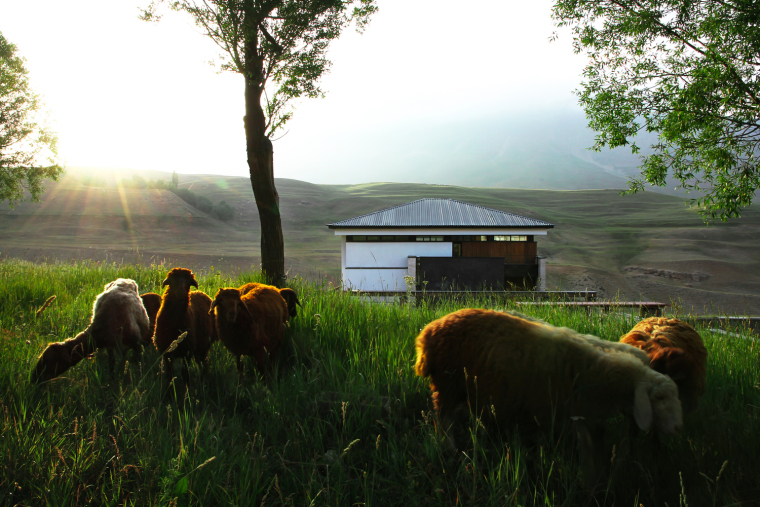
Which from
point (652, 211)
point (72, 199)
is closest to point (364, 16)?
point (72, 199)

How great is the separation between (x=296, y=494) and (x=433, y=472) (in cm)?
84

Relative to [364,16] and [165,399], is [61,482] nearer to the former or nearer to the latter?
[165,399]

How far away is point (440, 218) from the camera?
28141 mm

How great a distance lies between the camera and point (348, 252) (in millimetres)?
26922

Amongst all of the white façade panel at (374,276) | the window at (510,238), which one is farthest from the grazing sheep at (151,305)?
the window at (510,238)

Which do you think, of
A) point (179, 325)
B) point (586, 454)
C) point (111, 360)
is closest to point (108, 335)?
point (111, 360)

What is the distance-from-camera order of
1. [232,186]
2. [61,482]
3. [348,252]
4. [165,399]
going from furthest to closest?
1. [232,186]
2. [348,252]
3. [165,399]
4. [61,482]

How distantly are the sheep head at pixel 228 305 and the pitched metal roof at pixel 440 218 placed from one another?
21958mm

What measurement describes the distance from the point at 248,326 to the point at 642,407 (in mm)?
3153

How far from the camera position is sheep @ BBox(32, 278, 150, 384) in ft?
11.7

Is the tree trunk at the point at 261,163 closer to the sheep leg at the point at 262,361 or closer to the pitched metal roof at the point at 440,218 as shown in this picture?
the sheep leg at the point at 262,361

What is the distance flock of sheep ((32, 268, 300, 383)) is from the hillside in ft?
121

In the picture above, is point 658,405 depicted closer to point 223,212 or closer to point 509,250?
point 509,250

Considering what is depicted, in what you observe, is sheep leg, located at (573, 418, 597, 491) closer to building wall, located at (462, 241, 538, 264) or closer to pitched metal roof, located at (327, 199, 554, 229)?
pitched metal roof, located at (327, 199, 554, 229)
